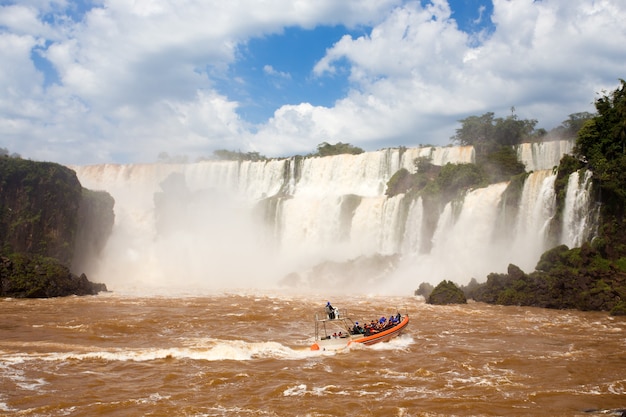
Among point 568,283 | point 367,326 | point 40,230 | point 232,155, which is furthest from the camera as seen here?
point 232,155

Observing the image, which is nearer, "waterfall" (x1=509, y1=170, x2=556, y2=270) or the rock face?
"waterfall" (x1=509, y1=170, x2=556, y2=270)

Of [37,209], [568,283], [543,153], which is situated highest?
[543,153]

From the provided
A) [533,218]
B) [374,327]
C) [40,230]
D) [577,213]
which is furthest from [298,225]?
[374,327]

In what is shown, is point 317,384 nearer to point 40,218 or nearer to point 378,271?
point 378,271

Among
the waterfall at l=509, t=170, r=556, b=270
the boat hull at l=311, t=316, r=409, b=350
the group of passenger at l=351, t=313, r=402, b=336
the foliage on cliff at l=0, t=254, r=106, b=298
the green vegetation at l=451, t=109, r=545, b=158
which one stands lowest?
the boat hull at l=311, t=316, r=409, b=350

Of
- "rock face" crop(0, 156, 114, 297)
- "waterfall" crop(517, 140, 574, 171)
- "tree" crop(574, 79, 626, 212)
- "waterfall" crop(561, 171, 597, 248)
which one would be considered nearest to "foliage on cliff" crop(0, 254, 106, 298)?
"rock face" crop(0, 156, 114, 297)

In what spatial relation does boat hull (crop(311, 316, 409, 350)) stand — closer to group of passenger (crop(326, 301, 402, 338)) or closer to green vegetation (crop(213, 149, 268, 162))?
group of passenger (crop(326, 301, 402, 338))

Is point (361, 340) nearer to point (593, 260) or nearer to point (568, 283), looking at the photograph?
point (568, 283)

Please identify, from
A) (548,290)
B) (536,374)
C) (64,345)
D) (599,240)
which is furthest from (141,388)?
(599,240)
